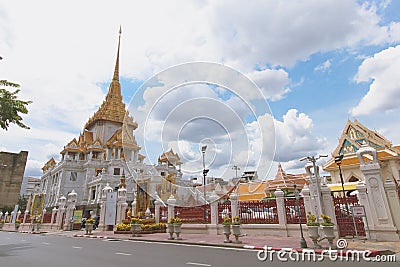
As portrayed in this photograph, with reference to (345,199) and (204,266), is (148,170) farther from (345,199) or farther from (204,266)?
(204,266)

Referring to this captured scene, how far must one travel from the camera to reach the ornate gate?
35.4 ft

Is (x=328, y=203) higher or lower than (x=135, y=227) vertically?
higher

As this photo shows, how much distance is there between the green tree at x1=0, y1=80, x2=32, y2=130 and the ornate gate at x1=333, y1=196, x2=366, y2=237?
1519cm

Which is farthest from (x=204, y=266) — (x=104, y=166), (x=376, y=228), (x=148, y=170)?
(x=104, y=166)

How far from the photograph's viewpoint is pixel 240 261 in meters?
6.92

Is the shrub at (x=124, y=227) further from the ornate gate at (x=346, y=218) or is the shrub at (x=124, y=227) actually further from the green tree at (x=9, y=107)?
the ornate gate at (x=346, y=218)

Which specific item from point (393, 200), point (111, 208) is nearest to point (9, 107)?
point (111, 208)

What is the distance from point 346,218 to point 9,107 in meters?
15.8

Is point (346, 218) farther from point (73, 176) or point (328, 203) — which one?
point (73, 176)

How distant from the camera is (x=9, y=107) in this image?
12.1m

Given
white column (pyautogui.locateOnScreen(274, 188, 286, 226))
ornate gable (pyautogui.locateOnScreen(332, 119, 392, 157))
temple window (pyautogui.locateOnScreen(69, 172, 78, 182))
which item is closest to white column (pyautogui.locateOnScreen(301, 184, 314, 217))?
white column (pyautogui.locateOnScreen(274, 188, 286, 226))

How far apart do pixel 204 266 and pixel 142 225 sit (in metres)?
12.7

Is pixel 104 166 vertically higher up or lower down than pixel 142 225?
higher up

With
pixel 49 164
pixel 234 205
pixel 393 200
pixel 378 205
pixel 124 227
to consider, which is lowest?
pixel 124 227
